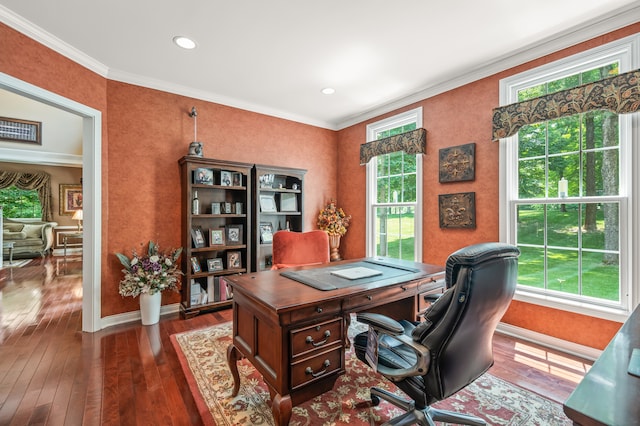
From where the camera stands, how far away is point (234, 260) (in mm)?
3646

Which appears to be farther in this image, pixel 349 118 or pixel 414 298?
pixel 349 118

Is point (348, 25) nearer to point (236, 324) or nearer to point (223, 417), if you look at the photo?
point (236, 324)

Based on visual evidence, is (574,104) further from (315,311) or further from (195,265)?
(195,265)

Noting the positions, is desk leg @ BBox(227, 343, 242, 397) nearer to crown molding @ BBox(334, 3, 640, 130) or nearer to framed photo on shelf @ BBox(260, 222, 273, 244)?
framed photo on shelf @ BBox(260, 222, 273, 244)

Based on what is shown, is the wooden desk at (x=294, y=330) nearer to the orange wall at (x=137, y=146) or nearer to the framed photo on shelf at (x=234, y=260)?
the framed photo on shelf at (x=234, y=260)

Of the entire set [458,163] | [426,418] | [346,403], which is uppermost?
[458,163]

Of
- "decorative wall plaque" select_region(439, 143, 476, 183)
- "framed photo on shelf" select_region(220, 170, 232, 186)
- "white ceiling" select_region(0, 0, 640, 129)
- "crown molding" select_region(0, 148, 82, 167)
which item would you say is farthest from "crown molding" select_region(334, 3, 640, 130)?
"crown molding" select_region(0, 148, 82, 167)

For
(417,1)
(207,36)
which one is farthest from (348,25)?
(207,36)

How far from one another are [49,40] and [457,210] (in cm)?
425

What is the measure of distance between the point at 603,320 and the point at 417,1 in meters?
2.93

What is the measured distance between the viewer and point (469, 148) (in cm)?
310

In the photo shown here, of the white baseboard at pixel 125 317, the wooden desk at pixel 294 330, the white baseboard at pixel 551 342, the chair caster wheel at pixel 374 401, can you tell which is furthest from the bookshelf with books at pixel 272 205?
the white baseboard at pixel 551 342

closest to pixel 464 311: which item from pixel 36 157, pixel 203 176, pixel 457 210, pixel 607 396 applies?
pixel 607 396

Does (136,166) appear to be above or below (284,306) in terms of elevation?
above
